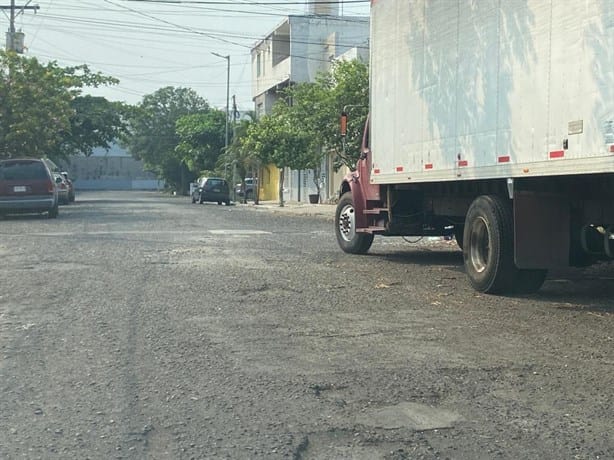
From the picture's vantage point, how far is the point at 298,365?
21.3ft

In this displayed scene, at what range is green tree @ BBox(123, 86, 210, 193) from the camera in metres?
91.2

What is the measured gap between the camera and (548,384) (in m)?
5.93

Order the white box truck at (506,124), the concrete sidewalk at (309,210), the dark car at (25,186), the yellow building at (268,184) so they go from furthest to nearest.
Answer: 1. the yellow building at (268,184)
2. the concrete sidewalk at (309,210)
3. the dark car at (25,186)
4. the white box truck at (506,124)

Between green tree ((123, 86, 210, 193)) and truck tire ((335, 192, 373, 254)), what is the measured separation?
244 ft

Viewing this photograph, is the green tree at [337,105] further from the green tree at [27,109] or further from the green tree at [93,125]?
the green tree at [93,125]

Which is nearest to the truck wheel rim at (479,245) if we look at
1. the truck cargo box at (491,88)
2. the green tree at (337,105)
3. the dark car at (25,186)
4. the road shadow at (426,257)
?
the truck cargo box at (491,88)

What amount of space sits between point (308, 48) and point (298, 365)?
42714 mm

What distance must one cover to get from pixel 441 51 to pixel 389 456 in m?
7.32

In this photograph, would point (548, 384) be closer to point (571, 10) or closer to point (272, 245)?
point (571, 10)

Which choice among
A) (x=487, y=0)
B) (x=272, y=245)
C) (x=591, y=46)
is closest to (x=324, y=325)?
(x=591, y=46)

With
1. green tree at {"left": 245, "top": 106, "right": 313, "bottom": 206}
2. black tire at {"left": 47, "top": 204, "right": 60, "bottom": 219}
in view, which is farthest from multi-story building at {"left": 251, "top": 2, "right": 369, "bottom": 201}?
black tire at {"left": 47, "top": 204, "right": 60, "bottom": 219}

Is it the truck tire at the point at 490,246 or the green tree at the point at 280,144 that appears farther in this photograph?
the green tree at the point at 280,144

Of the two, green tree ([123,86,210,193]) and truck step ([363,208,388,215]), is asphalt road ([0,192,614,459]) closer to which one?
truck step ([363,208,388,215])

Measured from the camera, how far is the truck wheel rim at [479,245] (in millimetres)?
10266
